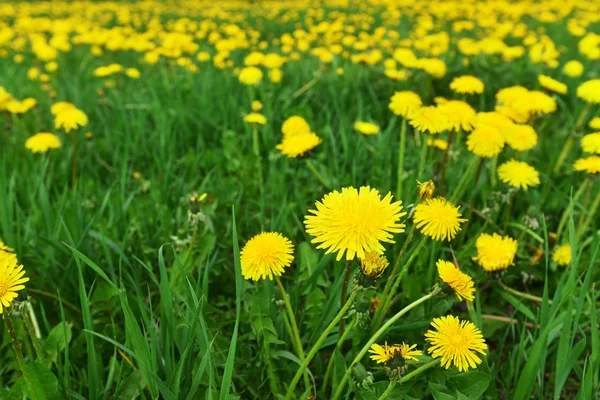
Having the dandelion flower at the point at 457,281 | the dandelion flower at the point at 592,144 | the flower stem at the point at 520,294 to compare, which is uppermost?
the dandelion flower at the point at 592,144

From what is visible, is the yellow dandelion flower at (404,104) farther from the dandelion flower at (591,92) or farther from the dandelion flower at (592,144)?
the dandelion flower at (591,92)

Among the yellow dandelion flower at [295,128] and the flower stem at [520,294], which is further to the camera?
the yellow dandelion flower at [295,128]

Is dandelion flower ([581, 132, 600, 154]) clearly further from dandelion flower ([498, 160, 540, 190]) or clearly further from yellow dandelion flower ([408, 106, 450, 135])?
yellow dandelion flower ([408, 106, 450, 135])

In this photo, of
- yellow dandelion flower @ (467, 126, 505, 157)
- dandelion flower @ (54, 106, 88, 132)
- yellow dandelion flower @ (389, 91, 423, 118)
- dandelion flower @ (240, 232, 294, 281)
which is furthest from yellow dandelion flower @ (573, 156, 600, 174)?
dandelion flower @ (54, 106, 88, 132)

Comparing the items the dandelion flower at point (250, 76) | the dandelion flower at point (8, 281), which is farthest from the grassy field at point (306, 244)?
the dandelion flower at point (250, 76)

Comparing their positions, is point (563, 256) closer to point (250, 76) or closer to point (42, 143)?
point (250, 76)

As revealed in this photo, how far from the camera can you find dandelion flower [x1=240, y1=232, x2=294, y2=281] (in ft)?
2.94

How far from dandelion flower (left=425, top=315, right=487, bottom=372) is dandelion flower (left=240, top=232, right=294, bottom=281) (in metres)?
0.30

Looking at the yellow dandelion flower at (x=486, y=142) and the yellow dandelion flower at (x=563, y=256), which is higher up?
the yellow dandelion flower at (x=486, y=142)

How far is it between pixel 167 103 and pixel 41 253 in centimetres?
151

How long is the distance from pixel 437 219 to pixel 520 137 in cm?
66

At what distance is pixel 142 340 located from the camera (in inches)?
35.9

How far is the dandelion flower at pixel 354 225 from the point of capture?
772mm

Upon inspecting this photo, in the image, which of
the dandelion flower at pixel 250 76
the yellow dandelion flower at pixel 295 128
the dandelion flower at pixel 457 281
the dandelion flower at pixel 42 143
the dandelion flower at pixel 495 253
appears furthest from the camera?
the dandelion flower at pixel 250 76
